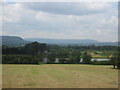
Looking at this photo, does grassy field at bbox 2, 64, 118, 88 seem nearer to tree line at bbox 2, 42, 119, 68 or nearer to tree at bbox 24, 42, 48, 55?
tree line at bbox 2, 42, 119, 68

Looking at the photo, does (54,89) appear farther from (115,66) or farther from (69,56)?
(69,56)

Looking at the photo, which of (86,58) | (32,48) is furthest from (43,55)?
(86,58)

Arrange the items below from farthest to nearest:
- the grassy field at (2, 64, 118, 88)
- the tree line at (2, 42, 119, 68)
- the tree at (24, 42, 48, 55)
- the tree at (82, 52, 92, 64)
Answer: the tree at (82, 52, 92, 64), the tree at (24, 42, 48, 55), the tree line at (2, 42, 119, 68), the grassy field at (2, 64, 118, 88)

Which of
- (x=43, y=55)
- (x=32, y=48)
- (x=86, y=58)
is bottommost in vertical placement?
(x=86, y=58)

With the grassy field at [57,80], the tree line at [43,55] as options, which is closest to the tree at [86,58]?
the tree line at [43,55]

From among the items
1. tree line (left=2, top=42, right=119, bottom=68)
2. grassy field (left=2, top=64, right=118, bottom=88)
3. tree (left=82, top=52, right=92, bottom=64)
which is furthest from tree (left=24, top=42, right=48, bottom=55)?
grassy field (left=2, top=64, right=118, bottom=88)

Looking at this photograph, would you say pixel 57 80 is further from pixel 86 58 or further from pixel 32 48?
pixel 86 58

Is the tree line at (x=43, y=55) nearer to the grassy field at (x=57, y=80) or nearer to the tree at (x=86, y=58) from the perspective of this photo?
the tree at (x=86, y=58)

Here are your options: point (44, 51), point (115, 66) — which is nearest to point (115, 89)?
point (115, 66)

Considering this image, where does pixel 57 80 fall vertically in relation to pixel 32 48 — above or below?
below

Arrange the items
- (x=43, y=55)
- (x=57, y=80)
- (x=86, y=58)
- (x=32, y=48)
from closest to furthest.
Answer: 1. (x=57, y=80)
2. (x=32, y=48)
3. (x=43, y=55)
4. (x=86, y=58)

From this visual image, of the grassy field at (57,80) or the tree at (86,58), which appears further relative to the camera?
the tree at (86,58)

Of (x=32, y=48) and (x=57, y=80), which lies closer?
(x=57, y=80)

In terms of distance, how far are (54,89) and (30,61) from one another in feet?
60.7
